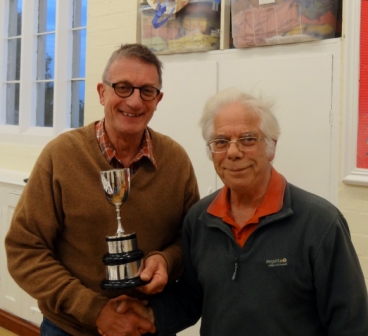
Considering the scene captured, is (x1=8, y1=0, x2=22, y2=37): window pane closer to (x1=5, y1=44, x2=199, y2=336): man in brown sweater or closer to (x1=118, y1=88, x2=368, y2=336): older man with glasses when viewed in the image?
(x1=5, y1=44, x2=199, y2=336): man in brown sweater

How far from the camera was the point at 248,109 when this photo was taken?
153 cm

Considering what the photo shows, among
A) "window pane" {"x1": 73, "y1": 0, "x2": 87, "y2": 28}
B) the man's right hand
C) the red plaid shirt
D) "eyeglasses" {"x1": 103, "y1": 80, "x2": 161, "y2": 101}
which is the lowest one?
the man's right hand

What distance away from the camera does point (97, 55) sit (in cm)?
358

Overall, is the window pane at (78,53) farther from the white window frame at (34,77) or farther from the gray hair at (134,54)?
the gray hair at (134,54)

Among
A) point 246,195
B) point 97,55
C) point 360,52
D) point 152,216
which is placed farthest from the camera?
point 97,55

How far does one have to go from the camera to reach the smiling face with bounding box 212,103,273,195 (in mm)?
1517

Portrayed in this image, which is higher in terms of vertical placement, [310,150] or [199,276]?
[310,150]

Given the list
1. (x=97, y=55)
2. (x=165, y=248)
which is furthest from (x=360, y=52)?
(x=97, y=55)

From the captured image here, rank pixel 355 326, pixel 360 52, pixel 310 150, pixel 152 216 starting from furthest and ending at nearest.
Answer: pixel 310 150, pixel 360 52, pixel 152 216, pixel 355 326

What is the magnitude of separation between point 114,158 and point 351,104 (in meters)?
1.21

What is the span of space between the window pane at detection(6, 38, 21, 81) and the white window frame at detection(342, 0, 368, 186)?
11.1 feet

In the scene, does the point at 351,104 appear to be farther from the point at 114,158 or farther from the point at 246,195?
the point at 114,158

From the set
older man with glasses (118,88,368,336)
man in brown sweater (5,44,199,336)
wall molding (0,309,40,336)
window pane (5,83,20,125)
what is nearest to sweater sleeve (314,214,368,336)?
older man with glasses (118,88,368,336)

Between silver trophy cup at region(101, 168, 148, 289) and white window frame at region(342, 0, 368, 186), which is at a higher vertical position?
white window frame at region(342, 0, 368, 186)
